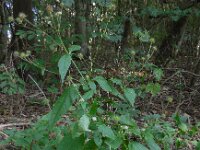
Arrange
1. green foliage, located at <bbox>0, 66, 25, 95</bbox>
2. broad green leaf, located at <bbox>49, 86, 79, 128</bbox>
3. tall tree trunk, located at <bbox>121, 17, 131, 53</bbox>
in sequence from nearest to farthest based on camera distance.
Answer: broad green leaf, located at <bbox>49, 86, 79, 128</bbox> → green foliage, located at <bbox>0, 66, 25, 95</bbox> → tall tree trunk, located at <bbox>121, 17, 131, 53</bbox>

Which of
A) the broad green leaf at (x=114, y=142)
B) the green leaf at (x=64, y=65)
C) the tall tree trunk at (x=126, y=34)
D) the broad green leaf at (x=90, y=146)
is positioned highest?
the green leaf at (x=64, y=65)

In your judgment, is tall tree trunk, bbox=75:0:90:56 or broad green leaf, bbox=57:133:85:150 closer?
broad green leaf, bbox=57:133:85:150

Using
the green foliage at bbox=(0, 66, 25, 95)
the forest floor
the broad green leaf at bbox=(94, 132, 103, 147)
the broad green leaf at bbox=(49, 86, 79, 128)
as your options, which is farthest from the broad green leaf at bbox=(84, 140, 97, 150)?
the green foliage at bbox=(0, 66, 25, 95)

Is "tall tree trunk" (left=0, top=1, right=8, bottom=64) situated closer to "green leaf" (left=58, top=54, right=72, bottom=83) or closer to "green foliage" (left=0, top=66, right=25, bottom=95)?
"green foliage" (left=0, top=66, right=25, bottom=95)

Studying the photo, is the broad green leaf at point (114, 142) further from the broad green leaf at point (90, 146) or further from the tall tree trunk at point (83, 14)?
the tall tree trunk at point (83, 14)

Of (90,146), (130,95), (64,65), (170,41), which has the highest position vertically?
A: (64,65)

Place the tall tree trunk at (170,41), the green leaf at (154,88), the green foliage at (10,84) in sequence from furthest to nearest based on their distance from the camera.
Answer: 1. the tall tree trunk at (170,41)
2. the green foliage at (10,84)
3. the green leaf at (154,88)

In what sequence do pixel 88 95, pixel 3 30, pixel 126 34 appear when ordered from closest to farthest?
pixel 88 95
pixel 126 34
pixel 3 30

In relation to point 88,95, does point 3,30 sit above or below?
below

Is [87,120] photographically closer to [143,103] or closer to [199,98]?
[143,103]

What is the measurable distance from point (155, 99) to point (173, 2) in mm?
2156

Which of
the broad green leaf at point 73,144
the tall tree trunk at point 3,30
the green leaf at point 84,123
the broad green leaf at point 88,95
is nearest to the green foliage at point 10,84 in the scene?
the tall tree trunk at point 3,30

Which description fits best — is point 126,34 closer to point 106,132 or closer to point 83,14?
point 83,14

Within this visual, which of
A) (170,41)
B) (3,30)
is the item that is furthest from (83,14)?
(170,41)
